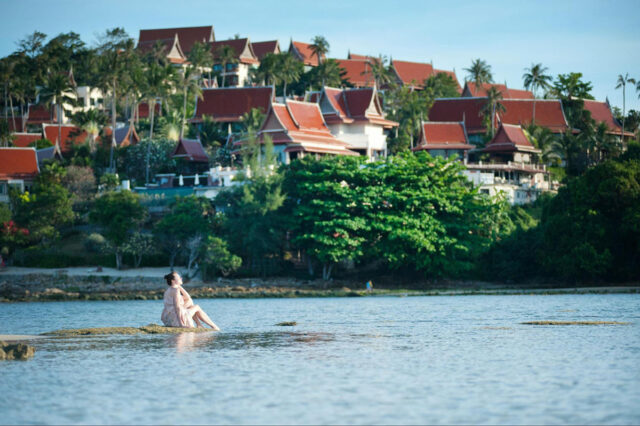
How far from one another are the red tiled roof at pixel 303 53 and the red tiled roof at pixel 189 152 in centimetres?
4348

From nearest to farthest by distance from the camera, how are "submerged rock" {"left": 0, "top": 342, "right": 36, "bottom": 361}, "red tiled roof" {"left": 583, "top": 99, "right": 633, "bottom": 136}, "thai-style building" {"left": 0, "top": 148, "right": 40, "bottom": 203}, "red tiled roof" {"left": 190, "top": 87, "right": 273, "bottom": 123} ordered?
"submerged rock" {"left": 0, "top": 342, "right": 36, "bottom": 361}
"thai-style building" {"left": 0, "top": 148, "right": 40, "bottom": 203}
"red tiled roof" {"left": 190, "top": 87, "right": 273, "bottom": 123}
"red tiled roof" {"left": 583, "top": 99, "right": 633, "bottom": 136}

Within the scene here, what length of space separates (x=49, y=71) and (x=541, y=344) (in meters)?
78.7

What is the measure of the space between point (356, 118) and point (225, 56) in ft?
110

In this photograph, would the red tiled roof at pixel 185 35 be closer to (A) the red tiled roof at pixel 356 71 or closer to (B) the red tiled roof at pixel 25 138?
(A) the red tiled roof at pixel 356 71

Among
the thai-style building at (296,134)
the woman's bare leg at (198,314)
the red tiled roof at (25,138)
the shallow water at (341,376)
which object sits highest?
the red tiled roof at (25,138)

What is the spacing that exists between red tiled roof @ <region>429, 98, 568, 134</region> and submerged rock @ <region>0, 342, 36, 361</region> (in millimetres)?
67383

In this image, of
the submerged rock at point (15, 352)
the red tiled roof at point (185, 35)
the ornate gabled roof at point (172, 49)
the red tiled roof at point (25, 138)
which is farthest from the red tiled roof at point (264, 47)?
the submerged rock at point (15, 352)

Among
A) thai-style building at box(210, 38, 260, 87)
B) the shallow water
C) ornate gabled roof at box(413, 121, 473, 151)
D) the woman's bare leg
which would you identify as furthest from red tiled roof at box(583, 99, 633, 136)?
the woman's bare leg

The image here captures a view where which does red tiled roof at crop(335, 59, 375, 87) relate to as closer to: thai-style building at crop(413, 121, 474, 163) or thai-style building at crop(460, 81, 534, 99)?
thai-style building at crop(460, 81, 534, 99)

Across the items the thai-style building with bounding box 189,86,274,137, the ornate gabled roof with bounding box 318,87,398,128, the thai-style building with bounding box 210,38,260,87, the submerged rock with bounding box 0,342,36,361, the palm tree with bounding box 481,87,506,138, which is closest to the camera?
the submerged rock with bounding box 0,342,36,361

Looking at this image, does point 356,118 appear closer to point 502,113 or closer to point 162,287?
point 502,113

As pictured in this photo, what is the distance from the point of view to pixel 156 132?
7725cm

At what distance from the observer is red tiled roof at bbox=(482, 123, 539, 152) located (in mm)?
70562

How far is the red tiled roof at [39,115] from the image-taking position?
3487 inches
